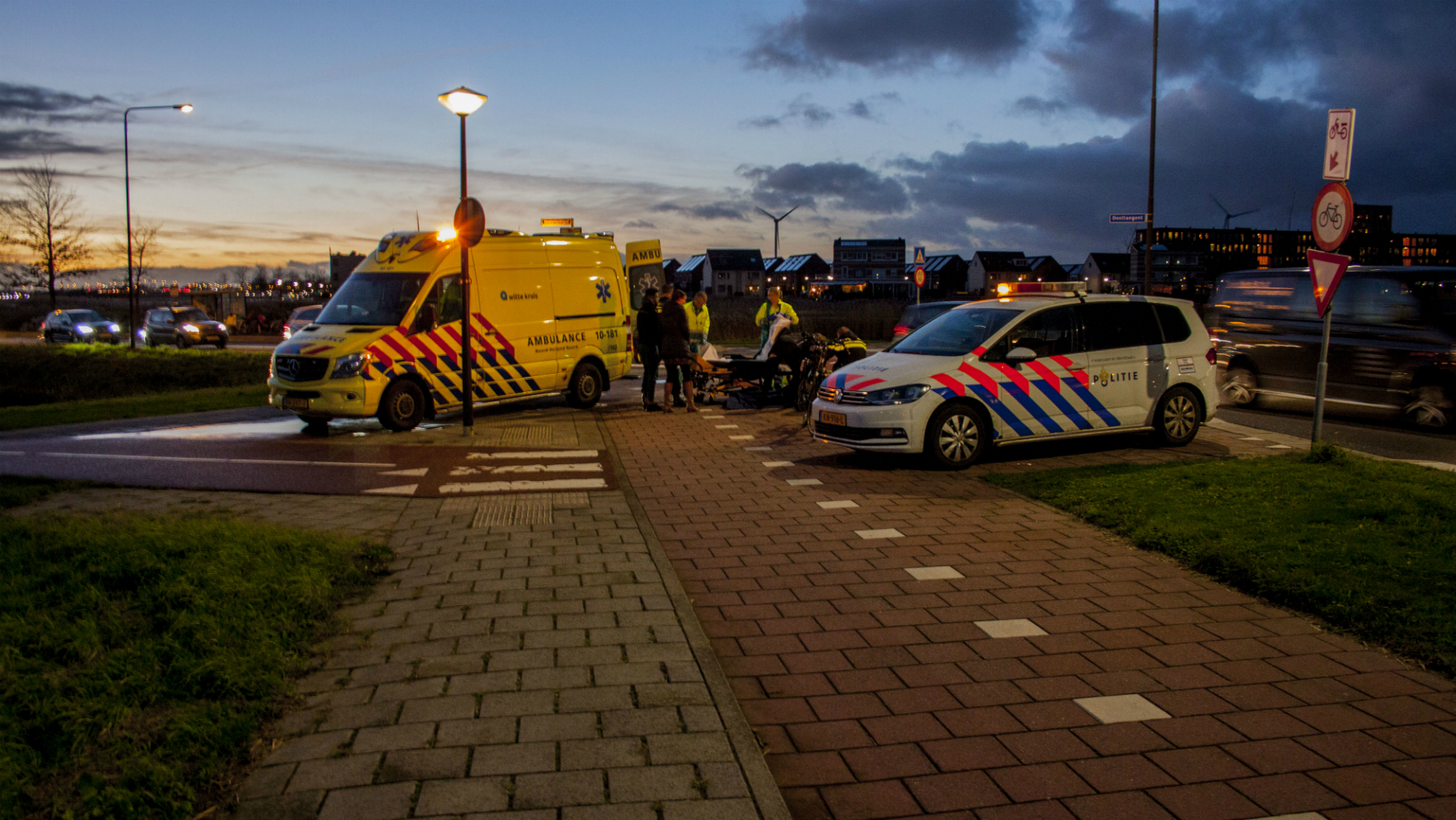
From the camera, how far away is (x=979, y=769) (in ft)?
11.1

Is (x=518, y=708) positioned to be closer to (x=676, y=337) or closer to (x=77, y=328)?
(x=676, y=337)

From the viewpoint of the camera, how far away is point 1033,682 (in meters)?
4.17

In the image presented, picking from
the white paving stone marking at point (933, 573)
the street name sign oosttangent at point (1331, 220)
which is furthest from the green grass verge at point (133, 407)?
the street name sign oosttangent at point (1331, 220)

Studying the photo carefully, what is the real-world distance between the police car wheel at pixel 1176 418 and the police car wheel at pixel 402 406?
28.9ft

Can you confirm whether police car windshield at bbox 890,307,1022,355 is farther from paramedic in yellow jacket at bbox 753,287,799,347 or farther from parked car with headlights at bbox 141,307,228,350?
parked car with headlights at bbox 141,307,228,350

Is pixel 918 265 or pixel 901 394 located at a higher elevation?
pixel 918 265

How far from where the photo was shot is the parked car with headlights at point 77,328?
3953 centimetres

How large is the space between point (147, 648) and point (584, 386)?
431 inches

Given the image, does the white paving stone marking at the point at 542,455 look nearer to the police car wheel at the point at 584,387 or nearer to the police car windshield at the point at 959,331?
the police car windshield at the point at 959,331

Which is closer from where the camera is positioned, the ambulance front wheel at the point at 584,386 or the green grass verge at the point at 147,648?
the green grass verge at the point at 147,648

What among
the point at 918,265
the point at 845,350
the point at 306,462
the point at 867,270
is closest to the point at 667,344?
the point at 845,350

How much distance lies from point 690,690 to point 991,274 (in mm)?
122023

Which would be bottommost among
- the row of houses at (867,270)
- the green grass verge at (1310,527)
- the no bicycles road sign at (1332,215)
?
the green grass verge at (1310,527)

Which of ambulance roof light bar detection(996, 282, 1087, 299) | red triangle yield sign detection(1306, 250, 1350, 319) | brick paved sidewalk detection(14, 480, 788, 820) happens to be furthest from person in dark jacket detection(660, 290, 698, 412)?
brick paved sidewalk detection(14, 480, 788, 820)
